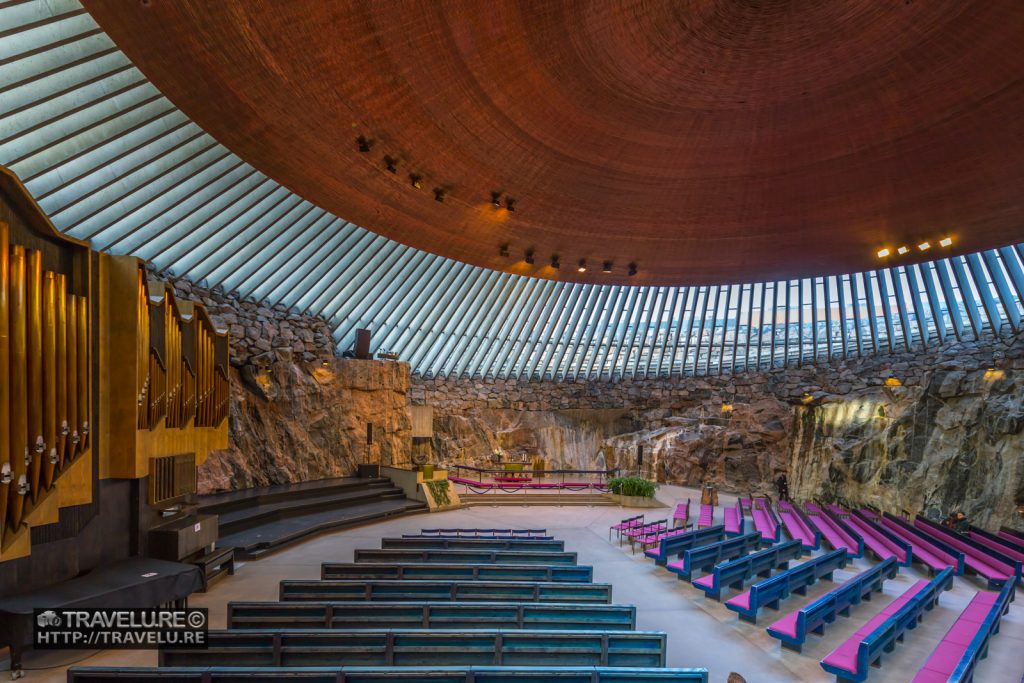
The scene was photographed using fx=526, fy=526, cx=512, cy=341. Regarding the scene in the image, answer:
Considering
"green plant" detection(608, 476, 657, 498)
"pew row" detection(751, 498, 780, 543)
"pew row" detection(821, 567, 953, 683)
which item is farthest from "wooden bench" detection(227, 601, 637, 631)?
"green plant" detection(608, 476, 657, 498)

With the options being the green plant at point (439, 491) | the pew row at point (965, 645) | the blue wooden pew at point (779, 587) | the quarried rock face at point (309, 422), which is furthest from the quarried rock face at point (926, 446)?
the quarried rock face at point (309, 422)

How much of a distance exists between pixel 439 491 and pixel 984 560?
1111 cm

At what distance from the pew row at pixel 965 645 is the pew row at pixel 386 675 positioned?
211cm

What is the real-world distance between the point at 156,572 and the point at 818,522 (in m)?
12.3

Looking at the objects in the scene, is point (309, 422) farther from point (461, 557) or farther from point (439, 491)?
point (461, 557)

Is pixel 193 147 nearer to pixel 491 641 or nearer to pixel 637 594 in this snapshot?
pixel 491 641

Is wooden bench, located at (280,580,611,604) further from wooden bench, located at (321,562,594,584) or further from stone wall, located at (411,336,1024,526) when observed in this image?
stone wall, located at (411,336,1024,526)

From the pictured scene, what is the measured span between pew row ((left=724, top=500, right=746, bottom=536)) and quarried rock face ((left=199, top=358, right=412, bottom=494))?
33.5 feet

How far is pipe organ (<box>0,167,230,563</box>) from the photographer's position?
3709 millimetres

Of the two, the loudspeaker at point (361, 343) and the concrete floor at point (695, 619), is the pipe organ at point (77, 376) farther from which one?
the loudspeaker at point (361, 343)

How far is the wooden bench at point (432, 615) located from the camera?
15.3 ft

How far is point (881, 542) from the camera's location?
987 cm

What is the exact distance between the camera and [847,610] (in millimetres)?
6348

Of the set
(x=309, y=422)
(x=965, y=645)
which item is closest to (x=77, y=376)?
(x=965, y=645)
